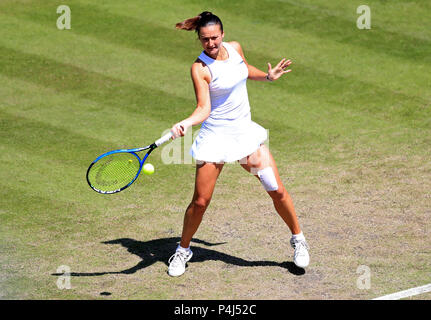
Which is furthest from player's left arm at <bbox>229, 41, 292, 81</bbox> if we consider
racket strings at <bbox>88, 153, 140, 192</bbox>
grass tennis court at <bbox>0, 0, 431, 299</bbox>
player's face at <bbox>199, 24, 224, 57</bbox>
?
grass tennis court at <bbox>0, 0, 431, 299</bbox>

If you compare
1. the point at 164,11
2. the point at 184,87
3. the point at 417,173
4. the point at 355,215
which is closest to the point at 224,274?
the point at 355,215

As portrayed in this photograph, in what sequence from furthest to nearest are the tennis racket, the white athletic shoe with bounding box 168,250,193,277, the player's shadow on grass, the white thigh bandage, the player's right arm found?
1. the player's shadow on grass
2. the white athletic shoe with bounding box 168,250,193,277
3. the white thigh bandage
4. the tennis racket
5. the player's right arm

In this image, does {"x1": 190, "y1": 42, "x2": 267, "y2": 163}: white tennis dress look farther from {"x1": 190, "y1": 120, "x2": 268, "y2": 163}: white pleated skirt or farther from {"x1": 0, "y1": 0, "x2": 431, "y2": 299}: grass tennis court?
{"x1": 0, "y1": 0, "x2": 431, "y2": 299}: grass tennis court

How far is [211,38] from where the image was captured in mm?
7402

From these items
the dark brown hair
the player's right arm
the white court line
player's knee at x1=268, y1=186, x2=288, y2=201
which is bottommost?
the white court line

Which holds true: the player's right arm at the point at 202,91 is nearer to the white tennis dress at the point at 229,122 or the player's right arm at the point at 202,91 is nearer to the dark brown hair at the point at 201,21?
the white tennis dress at the point at 229,122

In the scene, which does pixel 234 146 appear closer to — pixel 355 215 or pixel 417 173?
pixel 355 215

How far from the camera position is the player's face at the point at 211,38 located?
24.2ft

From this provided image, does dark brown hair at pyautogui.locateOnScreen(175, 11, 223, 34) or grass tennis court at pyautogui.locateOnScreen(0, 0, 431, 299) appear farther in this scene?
grass tennis court at pyautogui.locateOnScreen(0, 0, 431, 299)

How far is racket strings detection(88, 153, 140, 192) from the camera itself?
7542 mm

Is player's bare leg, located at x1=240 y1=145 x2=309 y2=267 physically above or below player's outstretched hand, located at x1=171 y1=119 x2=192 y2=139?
below

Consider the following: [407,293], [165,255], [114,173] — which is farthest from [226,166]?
[407,293]

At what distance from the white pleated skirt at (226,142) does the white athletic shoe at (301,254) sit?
1123 mm
